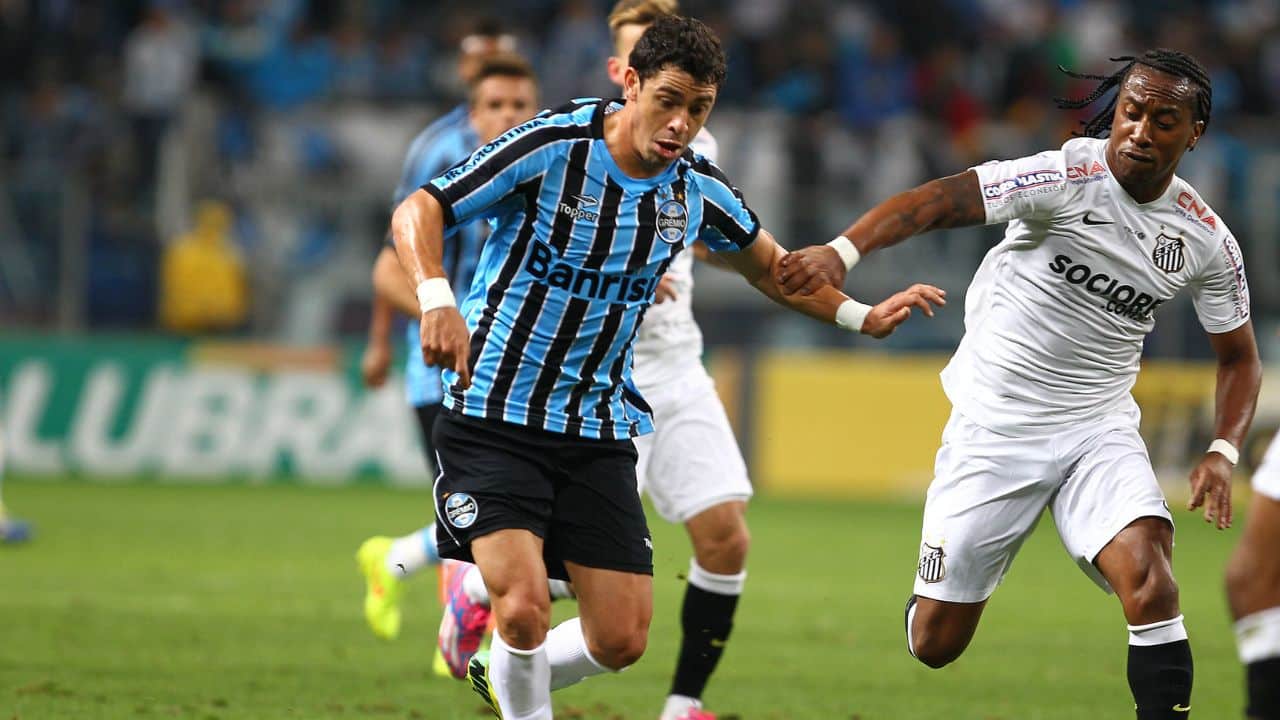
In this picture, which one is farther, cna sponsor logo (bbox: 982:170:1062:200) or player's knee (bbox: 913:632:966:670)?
player's knee (bbox: 913:632:966:670)

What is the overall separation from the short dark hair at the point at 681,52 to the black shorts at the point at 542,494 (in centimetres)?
119

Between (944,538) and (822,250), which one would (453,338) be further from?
(944,538)

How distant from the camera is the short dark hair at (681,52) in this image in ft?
16.9

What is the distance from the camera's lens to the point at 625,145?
5285 mm

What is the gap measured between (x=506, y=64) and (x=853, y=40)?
13.6 m

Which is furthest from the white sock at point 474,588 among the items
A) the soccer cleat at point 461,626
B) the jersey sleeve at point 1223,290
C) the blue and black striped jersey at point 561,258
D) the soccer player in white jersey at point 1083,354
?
the jersey sleeve at point 1223,290

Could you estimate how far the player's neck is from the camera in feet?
17.3

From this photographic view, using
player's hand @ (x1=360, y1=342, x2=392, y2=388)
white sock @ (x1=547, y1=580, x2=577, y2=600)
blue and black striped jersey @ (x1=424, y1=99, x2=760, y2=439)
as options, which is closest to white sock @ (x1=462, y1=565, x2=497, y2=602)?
white sock @ (x1=547, y1=580, x2=577, y2=600)

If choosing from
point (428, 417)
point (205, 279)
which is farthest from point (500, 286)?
point (205, 279)

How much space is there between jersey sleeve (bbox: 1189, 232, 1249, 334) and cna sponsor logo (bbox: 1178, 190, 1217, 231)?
0.08m

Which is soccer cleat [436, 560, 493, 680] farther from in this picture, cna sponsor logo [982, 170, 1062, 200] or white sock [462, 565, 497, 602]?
cna sponsor logo [982, 170, 1062, 200]

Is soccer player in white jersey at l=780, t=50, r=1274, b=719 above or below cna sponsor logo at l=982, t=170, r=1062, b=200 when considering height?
below

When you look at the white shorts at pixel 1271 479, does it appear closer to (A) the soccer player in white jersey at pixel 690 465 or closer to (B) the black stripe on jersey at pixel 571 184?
(B) the black stripe on jersey at pixel 571 184

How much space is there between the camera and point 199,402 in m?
17.0
